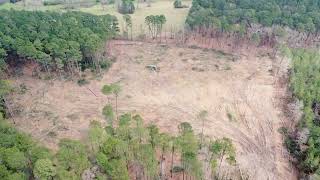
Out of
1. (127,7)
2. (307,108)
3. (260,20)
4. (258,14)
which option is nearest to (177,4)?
(127,7)

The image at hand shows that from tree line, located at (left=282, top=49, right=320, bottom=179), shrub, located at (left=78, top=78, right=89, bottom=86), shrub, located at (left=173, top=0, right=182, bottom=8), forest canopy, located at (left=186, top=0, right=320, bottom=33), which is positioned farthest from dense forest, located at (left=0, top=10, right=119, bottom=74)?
Answer: tree line, located at (left=282, top=49, right=320, bottom=179)

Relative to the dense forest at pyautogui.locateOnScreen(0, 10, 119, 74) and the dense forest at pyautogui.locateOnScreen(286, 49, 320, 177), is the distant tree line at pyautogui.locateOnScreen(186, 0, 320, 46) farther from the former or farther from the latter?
the dense forest at pyautogui.locateOnScreen(0, 10, 119, 74)

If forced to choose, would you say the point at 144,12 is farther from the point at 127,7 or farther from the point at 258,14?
the point at 258,14

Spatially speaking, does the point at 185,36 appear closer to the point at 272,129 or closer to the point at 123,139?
the point at 272,129

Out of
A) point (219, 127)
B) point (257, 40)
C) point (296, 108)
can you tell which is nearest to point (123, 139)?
point (219, 127)

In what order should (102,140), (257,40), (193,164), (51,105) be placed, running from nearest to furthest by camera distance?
(193,164) < (102,140) < (51,105) < (257,40)

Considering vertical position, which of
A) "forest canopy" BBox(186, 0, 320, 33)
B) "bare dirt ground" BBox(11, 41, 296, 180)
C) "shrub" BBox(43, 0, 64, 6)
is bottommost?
"bare dirt ground" BBox(11, 41, 296, 180)
